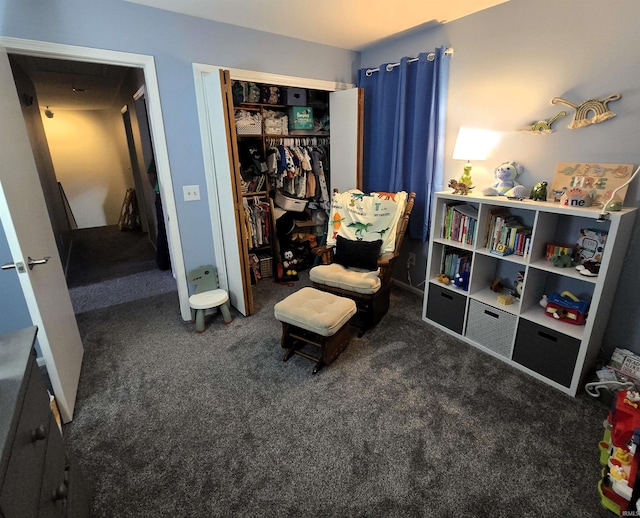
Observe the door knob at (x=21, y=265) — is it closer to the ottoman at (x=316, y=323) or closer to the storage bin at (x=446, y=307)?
the ottoman at (x=316, y=323)

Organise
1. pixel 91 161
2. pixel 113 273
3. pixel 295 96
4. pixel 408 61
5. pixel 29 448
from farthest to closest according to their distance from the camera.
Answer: pixel 91 161 < pixel 113 273 < pixel 295 96 < pixel 408 61 < pixel 29 448

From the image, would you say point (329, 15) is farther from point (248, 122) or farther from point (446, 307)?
point (446, 307)

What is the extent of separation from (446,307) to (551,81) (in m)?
1.65

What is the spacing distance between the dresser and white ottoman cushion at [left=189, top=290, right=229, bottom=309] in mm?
1409

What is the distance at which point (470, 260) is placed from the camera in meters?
2.51

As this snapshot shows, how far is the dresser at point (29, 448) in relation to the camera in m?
0.74

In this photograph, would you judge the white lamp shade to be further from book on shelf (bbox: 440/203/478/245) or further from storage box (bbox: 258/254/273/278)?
storage box (bbox: 258/254/273/278)

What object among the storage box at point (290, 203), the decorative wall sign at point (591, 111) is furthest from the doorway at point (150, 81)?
the decorative wall sign at point (591, 111)

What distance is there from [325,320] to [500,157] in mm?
1751

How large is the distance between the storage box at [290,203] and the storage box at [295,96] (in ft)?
3.16

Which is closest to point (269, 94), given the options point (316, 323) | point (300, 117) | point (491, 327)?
point (300, 117)

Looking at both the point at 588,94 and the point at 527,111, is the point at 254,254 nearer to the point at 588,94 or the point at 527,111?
the point at 527,111

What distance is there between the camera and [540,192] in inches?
81.8

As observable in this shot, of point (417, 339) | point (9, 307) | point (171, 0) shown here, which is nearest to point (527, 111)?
point (417, 339)
